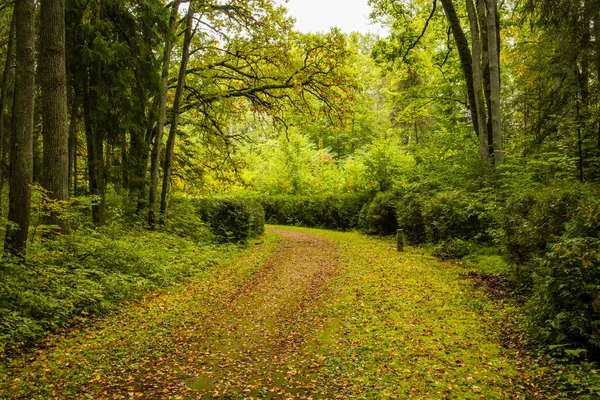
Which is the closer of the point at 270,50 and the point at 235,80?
the point at 270,50

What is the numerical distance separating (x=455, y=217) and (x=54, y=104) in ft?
34.8

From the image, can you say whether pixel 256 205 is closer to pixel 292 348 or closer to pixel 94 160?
pixel 94 160

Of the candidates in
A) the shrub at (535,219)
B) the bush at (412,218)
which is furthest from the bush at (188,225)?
the shrub at (535,219)

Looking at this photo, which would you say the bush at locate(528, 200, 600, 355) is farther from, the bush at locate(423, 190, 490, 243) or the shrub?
the bush at locate(423, 190, 490, 243)

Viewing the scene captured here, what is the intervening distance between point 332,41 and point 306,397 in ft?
42.9

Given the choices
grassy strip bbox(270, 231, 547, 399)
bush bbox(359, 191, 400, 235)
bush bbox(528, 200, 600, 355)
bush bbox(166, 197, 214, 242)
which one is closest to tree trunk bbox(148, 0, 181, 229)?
bush bbox(166, 197, 214, 242)

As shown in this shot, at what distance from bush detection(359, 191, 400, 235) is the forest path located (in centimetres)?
824

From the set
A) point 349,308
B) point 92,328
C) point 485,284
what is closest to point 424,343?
point 349,308

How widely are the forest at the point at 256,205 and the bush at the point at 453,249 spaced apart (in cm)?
6

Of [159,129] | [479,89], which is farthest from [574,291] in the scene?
[159,129]

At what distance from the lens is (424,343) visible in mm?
5621

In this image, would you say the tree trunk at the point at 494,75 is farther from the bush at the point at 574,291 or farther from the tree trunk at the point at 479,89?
the bush at the point at 574,291

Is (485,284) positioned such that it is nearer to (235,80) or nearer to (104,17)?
(104,17)

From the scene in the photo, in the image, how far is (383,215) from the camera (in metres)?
17.9
